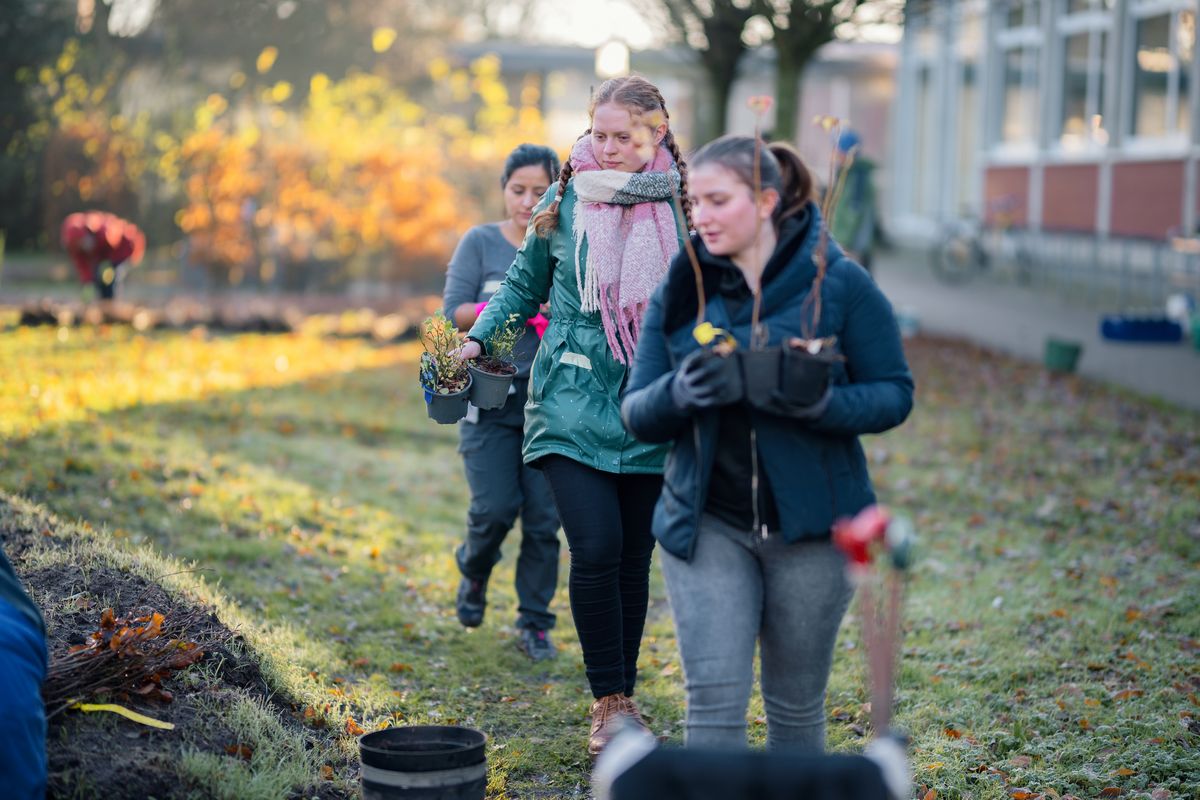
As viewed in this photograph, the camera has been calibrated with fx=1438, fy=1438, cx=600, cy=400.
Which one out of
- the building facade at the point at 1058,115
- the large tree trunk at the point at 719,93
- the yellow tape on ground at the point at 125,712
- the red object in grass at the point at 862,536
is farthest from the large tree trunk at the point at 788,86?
the red object in grass at the point at 862,536

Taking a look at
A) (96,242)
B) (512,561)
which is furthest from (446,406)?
(96,242)

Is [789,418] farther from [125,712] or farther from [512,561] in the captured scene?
[512,561]

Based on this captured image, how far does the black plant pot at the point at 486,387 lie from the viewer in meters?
4.91

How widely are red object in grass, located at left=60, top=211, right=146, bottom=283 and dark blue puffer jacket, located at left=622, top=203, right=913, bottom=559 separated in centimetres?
1516

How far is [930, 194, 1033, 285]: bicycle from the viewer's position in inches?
979

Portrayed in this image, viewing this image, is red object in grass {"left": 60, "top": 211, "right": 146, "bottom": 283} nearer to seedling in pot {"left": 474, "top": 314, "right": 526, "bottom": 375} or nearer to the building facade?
the building facade

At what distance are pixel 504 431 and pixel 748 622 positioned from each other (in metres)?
2.63

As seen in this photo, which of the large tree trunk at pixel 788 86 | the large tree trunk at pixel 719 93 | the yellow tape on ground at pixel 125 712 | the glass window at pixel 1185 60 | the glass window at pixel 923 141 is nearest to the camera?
the yellow tape on ground at pixel 125 712

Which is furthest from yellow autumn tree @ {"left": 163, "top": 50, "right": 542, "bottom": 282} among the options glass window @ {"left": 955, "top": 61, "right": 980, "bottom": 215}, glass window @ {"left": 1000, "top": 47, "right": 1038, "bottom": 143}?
glass window @ {"left": 955, "top": 61, "right": 980, "bottom": 215}

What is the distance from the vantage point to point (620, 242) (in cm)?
473

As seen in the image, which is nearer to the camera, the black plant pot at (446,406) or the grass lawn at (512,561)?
the black plant pot at (446,406)

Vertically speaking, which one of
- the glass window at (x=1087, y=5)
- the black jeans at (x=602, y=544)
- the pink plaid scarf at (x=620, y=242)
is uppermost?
the glass window at (x=1087, y=5)

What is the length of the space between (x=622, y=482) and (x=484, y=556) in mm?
1681

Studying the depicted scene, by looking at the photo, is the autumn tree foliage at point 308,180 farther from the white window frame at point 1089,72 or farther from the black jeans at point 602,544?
the black jeans at point 602,544
